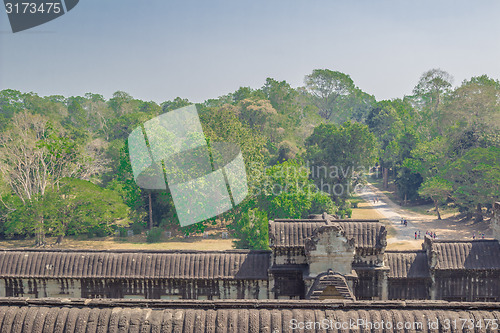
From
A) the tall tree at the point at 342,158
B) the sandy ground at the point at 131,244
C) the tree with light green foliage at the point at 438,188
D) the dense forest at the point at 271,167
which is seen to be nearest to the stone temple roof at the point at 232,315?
the dense forest at the point at 271,167

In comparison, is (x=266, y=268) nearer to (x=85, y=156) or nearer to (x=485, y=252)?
(x=485, y=252)

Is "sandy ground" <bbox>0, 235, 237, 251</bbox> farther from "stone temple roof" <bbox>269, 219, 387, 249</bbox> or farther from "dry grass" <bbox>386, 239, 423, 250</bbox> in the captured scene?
"stone temple roof" <bbox>269, 219, 387, 249</bbox>

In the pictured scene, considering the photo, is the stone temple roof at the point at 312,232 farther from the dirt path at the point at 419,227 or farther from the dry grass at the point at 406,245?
the dirt path at the point at 419,227

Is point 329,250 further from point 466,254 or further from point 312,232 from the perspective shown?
point 466,254

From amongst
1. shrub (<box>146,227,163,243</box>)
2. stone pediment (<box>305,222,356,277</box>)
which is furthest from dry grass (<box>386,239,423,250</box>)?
stone pediment (<box>305,222,356,277</box>)

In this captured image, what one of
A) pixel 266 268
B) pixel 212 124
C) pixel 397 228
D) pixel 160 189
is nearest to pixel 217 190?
pixel 160 189

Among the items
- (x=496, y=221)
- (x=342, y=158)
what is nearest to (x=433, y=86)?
(x=342, y=158)
